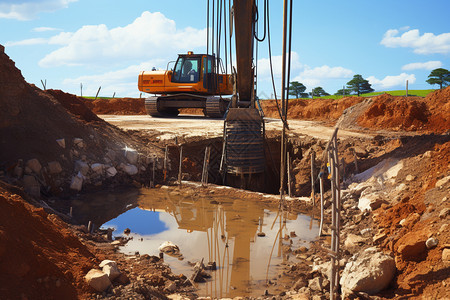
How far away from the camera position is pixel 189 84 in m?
17.5

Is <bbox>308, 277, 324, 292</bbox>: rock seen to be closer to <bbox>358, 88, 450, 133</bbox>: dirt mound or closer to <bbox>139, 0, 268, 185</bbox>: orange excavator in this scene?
<bbox>139, 0, 268, 185</bbox>: orange excavator

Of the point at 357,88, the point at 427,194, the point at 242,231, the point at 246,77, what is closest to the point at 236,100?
the point at 246,77

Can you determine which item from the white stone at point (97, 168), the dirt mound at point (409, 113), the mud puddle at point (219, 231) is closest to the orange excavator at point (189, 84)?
the dirt mound at point (409, 113)

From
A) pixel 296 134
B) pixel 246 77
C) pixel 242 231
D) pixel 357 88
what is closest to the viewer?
pixel 242 231

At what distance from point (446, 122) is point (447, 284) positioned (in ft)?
A: 42.3

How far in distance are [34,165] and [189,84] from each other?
9.53 metres

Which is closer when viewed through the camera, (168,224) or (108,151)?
(168,224)

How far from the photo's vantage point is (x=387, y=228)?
18.4ft

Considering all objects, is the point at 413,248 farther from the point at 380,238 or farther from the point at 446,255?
the point at 380,238

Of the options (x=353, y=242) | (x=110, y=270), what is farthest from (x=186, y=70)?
(x=110, y=270)

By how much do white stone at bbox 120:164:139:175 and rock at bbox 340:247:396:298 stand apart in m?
7.30

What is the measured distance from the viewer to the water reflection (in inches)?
212

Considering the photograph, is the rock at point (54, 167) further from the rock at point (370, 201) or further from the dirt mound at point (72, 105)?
the rock at point (370, 201)

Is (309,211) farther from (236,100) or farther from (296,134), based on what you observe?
(296,134)
